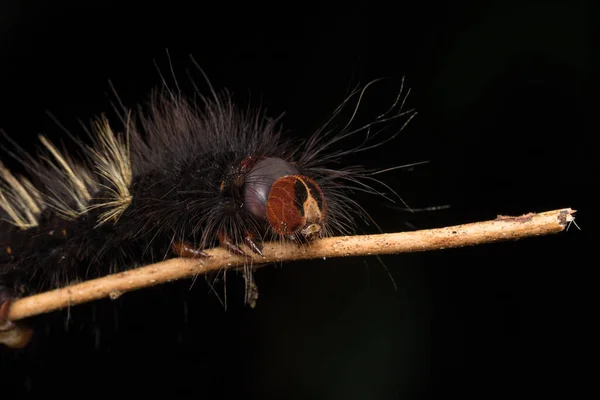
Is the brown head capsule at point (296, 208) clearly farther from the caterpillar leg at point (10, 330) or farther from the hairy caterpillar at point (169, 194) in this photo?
the caterpillar leg at point (10, 330)

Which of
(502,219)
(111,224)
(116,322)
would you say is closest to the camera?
(502,219)

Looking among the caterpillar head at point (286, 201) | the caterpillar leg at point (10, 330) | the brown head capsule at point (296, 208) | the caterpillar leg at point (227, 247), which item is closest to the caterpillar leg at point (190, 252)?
the caterpillar leg at point (227, 247)

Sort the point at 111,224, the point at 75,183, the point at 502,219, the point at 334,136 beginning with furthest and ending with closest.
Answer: the point at 75,183 → the point at 111,224 → the point at 334,136 → the point at 502,219

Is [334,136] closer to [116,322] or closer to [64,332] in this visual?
[116,322]

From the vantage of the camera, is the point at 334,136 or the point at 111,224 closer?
the point at 334,136

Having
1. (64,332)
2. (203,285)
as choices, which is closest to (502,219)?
(203,285)

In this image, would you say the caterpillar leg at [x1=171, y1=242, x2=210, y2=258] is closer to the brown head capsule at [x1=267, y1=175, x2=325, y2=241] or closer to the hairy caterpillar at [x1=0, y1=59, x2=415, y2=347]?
the hairy caterpillar at [x1=0, y1=59, x2=415, y2=347]
